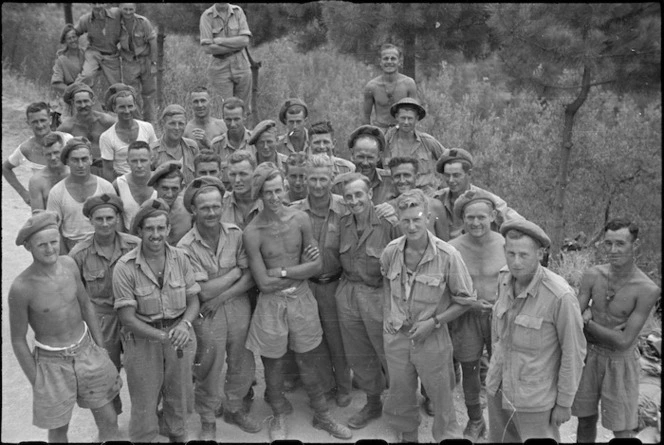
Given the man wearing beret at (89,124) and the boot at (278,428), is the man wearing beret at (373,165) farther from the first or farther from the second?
the man wearing beret at (89,124)

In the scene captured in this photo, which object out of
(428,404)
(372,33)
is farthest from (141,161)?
(372,33)

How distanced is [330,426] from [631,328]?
7.14 feet

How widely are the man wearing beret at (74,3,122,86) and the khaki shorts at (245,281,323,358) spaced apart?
18.5ft

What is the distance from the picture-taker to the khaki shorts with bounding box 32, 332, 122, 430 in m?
4.27

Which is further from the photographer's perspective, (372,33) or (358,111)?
(358,111)

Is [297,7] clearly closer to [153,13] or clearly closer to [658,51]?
[153,13]

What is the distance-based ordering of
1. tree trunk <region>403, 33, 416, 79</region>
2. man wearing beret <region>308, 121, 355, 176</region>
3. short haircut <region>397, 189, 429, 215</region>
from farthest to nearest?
tree trunk <region>403, 33, 416, 79</region>, man wearing beret <region>308, 121, 355, 176</region>, short haircut <region>397, 189, 429, 215</region>

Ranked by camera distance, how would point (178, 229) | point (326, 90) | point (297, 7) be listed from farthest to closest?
point (326, 90) < point (297, 7) < point (178, 229)

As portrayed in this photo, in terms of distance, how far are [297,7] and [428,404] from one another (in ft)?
24.5

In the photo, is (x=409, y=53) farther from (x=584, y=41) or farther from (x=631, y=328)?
(x=631, y=328)

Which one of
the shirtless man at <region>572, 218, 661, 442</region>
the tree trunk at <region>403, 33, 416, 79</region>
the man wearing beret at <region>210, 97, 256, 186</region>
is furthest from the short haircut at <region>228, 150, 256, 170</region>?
the tree trunk at <region>403, 33, 416, 79</region>

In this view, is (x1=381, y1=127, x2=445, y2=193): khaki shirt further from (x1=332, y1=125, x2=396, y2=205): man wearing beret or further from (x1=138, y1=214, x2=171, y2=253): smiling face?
(x1=138, y1=214, x2=171, y2=253): smiling face

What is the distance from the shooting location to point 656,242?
1007 centimetres

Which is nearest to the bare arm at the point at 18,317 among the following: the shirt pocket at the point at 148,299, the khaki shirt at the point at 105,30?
the shirt pocket at the point at 148,299
